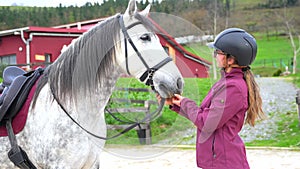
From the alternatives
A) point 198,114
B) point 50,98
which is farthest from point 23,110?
point 198,114

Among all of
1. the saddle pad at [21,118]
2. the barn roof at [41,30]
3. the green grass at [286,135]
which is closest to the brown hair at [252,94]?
the saddle pad at [21,118]

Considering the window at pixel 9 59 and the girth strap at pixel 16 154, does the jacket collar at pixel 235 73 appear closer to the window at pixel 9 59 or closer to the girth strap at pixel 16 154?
the girth strap at pixel 16 154

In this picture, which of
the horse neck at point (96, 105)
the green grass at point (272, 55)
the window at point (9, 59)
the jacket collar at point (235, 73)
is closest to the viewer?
the jacket collar at point (235, 73)

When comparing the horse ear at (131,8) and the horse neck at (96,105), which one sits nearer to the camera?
the horse ear at (131,8)

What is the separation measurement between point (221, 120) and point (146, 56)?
1.83 feet

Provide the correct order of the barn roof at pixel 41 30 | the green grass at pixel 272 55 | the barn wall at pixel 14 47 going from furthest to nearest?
the green grass at pixel 272 55 → the barn wall at pixel 14 47 → the barn roof at pixel 41 30

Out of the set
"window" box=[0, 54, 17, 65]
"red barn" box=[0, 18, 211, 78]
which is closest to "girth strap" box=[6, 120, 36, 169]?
"red barn" box=[0, 18, 211, 78]

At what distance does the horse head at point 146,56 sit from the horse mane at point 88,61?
1.3 inches

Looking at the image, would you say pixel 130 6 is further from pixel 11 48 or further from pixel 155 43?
pixel 11 48

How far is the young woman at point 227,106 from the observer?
2410 mm

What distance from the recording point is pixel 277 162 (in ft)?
21.1

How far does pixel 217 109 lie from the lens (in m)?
2.38

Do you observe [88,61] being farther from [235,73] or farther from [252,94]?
[252,94]

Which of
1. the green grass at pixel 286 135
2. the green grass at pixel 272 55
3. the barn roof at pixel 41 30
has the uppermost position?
the barn roof at pixel 41 30
